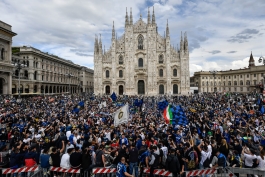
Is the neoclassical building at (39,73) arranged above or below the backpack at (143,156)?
above

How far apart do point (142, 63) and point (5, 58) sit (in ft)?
106

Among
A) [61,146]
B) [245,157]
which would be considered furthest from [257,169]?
[61,146]

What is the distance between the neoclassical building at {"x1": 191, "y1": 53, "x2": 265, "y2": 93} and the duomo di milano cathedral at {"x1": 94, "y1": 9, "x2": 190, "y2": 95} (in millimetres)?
19700

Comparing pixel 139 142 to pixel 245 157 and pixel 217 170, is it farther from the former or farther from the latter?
pixel 245 157

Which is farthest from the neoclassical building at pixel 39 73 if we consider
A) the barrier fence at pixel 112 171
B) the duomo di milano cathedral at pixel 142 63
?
the barrier fence at pixel 112 171

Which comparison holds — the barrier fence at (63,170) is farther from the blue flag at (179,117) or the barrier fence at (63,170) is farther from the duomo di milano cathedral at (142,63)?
the duomo di milano cathedral at (142,63)

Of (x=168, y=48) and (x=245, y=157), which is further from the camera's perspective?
(x=168, y=48)

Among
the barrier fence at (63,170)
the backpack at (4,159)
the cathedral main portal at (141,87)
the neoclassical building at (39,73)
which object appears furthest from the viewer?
the cathedral main portal at (141,87)

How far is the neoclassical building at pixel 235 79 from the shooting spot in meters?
65.7

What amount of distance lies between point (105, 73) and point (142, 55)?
1142 cm

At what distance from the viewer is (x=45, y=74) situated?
54719mm

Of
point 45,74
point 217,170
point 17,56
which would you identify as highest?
point 17,56

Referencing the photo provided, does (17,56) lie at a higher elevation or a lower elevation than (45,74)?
higher

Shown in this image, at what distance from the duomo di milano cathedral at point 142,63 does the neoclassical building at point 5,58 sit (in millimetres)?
21633
